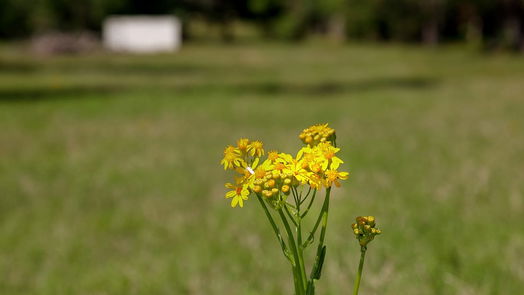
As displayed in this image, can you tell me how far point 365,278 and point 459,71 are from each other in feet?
46.4

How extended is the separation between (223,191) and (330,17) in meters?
33.3

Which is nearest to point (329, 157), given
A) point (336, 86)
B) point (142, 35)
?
point (336, 86)

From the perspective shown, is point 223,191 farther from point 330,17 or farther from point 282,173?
point 330,17

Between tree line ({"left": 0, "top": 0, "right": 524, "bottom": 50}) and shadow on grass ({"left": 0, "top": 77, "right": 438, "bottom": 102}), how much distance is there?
11308mm

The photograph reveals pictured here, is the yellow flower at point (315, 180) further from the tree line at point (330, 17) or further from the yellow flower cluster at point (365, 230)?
the tree line at point (330, 17)

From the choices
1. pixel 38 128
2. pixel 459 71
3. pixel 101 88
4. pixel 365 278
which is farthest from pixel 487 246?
pixel 459 71

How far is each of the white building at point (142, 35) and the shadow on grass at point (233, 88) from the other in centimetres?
1344

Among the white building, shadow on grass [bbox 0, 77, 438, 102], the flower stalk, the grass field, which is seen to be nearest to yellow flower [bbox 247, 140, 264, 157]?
the flower stalk

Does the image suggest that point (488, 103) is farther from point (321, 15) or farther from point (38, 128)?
point (321, 15)

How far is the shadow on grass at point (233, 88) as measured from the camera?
32.7 feet

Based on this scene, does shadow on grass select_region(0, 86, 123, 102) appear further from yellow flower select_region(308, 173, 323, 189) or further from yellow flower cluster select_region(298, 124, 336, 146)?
yellow flower select_region(308, 173, 323, 189)

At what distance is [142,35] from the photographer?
83.5ft


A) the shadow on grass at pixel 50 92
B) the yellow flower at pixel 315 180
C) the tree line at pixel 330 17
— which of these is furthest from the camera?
the tree line at pixel 330 17

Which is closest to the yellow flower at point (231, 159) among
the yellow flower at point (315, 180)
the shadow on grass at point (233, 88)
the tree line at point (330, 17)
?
the yellow flower at point (315, 180)
